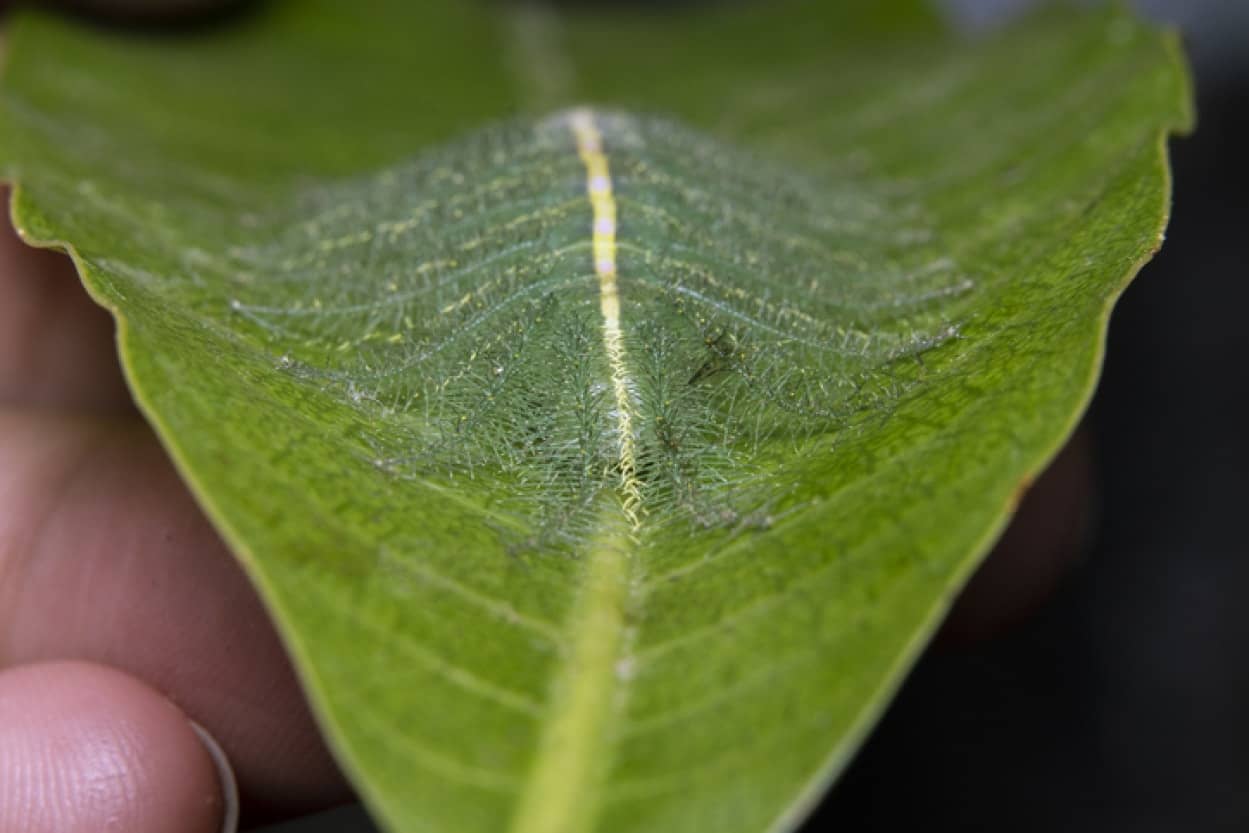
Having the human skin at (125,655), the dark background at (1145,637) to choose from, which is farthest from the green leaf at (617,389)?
the dark background at (1145,637)

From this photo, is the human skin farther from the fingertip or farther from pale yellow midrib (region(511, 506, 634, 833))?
pale yellow midrib (region(511, 506, 634, 833))

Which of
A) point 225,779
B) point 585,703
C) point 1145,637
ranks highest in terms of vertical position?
point 1145,637

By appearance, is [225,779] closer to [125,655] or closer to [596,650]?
[125,655]

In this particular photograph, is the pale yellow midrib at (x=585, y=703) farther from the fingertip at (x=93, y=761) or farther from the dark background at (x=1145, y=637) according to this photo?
the dark background at (x=1145, y=637)

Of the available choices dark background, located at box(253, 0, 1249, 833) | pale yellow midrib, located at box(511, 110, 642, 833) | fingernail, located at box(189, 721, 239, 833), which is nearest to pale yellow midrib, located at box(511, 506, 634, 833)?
pale yellow midrib, located at box(511, 110, 642, 833)

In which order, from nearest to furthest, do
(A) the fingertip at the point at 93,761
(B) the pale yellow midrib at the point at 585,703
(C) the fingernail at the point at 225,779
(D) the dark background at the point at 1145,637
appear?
1. (B) the pale yellow midrib at the point at 585,703
2. (A) the fingertip at the point at 93,761
3. (C) the fingernail at the point at 225,779
4. (D) the dark background at the point at 1145,637

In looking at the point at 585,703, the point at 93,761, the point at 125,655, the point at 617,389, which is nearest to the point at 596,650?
the point at 585,703
